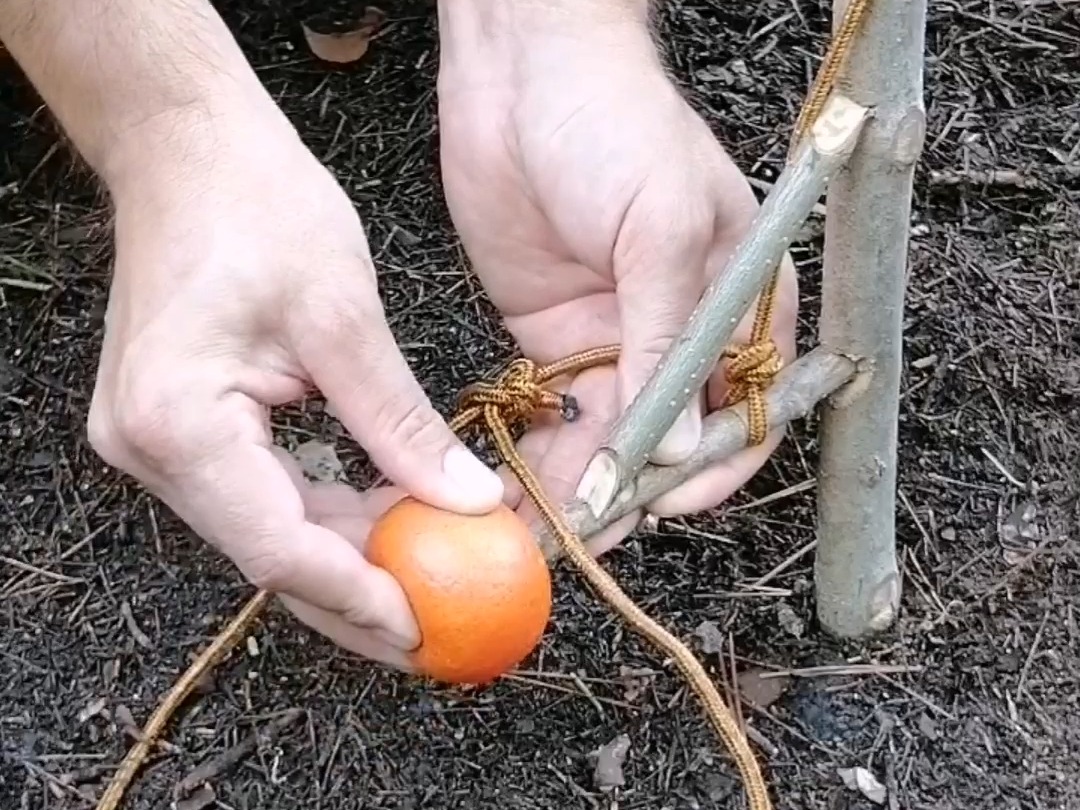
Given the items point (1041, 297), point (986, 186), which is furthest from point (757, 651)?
point (986, 186)

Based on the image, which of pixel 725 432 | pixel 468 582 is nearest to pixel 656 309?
pixel 725 432

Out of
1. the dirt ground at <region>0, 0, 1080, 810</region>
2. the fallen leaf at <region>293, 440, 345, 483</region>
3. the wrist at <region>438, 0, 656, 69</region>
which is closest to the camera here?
the wrist at <region>438, 0, 656, 69</region>

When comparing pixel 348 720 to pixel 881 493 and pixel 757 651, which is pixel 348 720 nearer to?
pixel 757 651

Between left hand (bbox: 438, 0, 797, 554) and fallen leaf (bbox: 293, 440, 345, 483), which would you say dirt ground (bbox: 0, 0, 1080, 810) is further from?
left hand (bbox: 438, 0, 797, 554)

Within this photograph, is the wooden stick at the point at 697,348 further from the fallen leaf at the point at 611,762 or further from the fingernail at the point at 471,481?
the fallen leaf at the point at 611,762

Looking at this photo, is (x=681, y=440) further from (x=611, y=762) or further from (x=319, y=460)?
(x=319, y=460)

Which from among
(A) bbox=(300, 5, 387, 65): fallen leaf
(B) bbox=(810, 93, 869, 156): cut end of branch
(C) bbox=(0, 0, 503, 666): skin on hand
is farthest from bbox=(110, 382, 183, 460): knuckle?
(A) bbox=(300, 5, 387, 65): fallen leaf

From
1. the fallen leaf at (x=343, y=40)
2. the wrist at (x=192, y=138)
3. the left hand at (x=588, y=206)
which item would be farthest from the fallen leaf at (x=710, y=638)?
the fallen leaf at (x=343, y=40)
